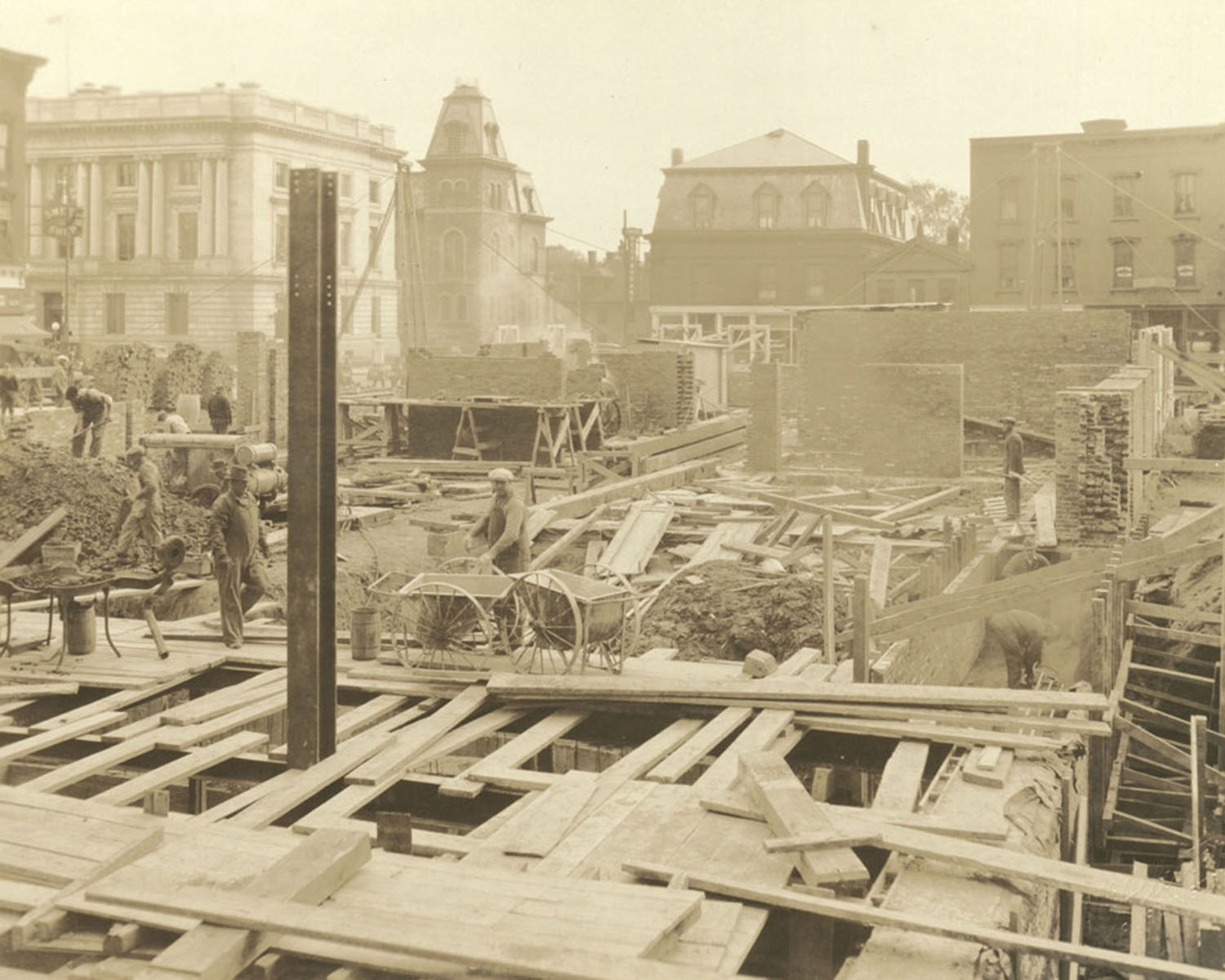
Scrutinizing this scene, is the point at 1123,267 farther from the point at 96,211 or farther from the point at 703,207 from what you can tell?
the point at 96,211

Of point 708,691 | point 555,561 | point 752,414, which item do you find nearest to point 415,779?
point 708,691

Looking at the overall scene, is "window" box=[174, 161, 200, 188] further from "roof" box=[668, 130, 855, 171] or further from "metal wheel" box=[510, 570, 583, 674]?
"metal wheel" box=[510, 570, 583, 674]

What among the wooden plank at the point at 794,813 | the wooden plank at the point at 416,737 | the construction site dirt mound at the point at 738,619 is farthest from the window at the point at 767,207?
the wooden plank at the point at 794,813

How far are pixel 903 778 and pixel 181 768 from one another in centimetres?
413

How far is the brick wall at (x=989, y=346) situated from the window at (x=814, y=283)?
2769cm

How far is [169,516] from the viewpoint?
1975 cm

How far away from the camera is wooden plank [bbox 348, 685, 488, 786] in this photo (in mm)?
8219

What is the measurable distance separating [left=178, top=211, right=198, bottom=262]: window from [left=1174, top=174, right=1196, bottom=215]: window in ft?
119

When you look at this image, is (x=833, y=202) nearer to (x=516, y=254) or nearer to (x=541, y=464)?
(x=516, y=254)

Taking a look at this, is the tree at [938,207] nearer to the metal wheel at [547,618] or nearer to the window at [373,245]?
the window at [373,245]

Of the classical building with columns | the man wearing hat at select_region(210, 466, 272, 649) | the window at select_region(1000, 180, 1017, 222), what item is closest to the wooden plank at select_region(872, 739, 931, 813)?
the man wearing hat at select_region(210, 466, 272, 649)

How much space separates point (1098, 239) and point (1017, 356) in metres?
22.2

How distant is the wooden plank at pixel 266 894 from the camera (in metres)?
5.40

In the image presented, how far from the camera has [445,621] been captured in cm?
1036
